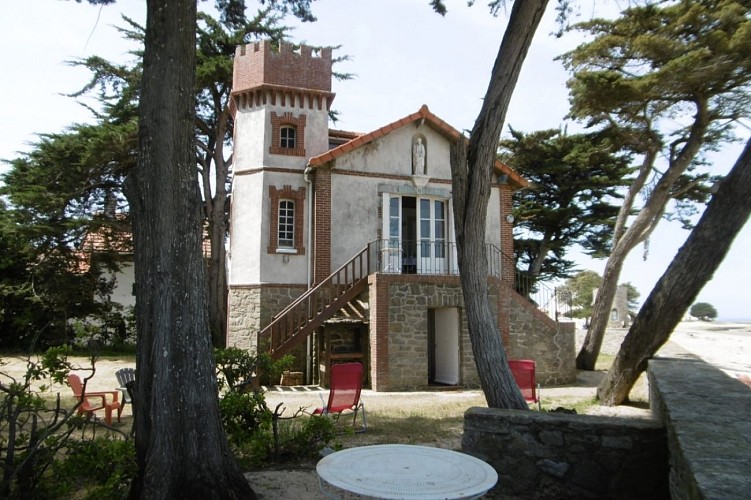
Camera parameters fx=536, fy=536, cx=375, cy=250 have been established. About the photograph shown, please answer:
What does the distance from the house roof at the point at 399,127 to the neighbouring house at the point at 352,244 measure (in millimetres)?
41

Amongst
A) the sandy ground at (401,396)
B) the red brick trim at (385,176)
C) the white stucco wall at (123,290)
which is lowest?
the sandy ground at (401,396)

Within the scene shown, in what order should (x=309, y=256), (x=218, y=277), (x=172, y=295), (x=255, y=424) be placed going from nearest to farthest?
(x=172, y=295) → (x=255, y=424) → (x=309, y=256) → (x=218, y=277)

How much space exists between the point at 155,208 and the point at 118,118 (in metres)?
16.3

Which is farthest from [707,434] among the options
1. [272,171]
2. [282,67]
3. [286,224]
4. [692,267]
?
[282,67]

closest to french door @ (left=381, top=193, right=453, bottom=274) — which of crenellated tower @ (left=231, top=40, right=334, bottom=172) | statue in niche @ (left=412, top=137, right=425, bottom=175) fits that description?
statue in niche @ (left=412, top=137, right=425, bottom=175)

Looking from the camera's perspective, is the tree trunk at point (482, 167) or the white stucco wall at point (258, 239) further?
the white stucco wall at point (258, 239)

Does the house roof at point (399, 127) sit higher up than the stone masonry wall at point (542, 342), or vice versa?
the house roof at point (399, 127)

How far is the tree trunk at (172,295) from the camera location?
425 centimetres

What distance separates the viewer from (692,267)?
746cm

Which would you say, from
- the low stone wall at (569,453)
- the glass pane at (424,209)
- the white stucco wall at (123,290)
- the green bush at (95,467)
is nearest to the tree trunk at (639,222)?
the glass pane at (424,209)

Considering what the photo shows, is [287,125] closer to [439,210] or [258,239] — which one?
[258,239]

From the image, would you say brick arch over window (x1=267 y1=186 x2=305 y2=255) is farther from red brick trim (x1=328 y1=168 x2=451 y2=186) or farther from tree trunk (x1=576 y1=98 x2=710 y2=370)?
tree trunk (x1=576 y1=98 x2=710 y2=370)

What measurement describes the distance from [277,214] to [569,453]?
11732 millimetres

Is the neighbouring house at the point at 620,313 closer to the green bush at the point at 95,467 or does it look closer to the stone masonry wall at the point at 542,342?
the stone masonry wall at the point at 542,342
